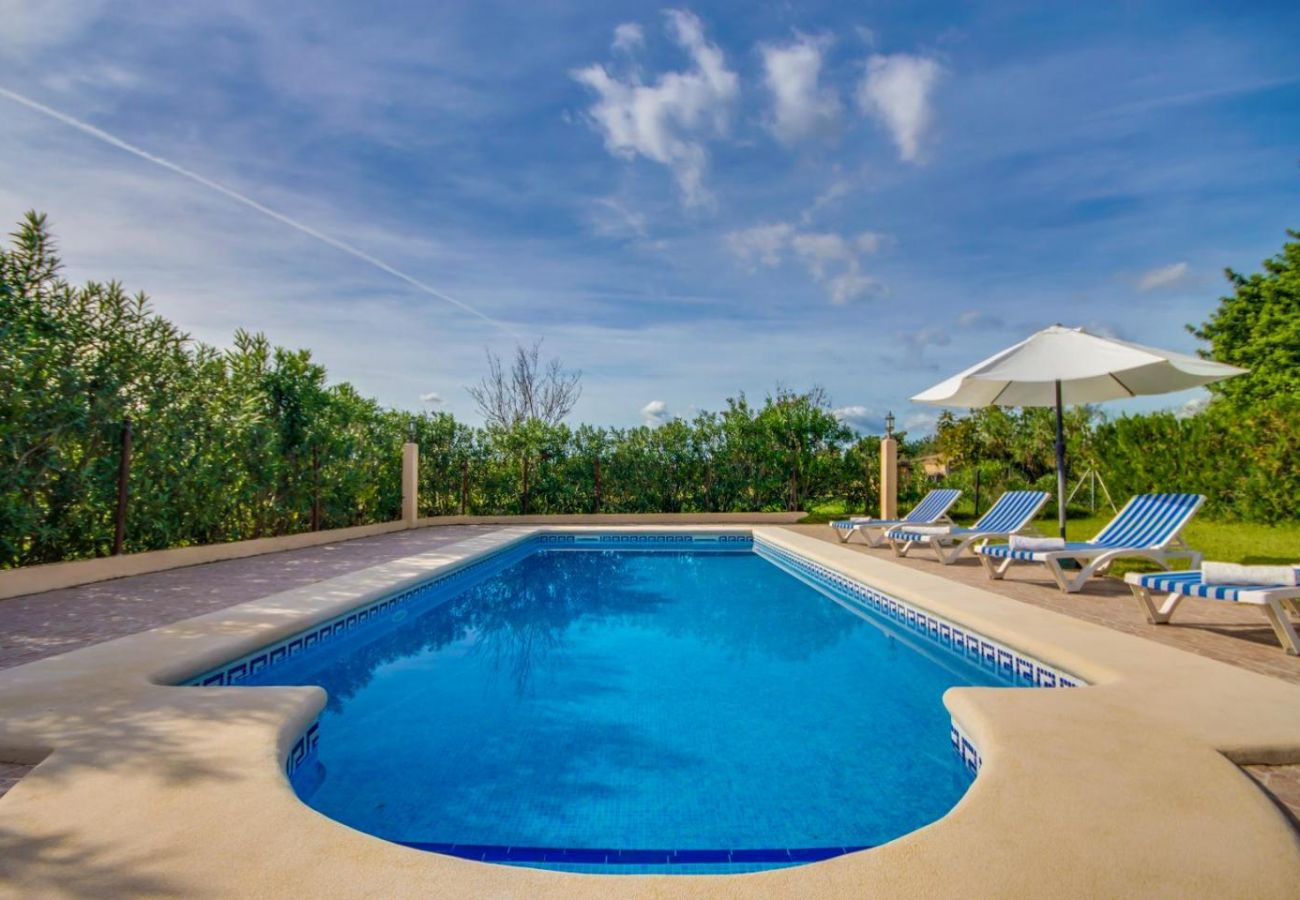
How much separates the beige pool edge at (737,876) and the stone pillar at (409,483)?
37.2 feet

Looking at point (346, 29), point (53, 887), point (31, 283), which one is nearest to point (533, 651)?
point (53, 887)

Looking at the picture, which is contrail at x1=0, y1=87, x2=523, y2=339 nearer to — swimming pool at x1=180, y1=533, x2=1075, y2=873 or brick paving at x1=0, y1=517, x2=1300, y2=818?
brick paving at x1=0, y1=517, x2=1300, y2=818

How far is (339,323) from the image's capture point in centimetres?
1402

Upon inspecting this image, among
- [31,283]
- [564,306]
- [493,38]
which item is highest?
[493,38]

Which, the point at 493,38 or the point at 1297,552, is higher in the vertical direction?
the point at 493,38

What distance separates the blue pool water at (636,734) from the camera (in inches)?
119

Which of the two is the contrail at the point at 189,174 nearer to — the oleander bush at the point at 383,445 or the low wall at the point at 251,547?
the oleander bush at the point at 383,445

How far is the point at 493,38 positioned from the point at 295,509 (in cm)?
794

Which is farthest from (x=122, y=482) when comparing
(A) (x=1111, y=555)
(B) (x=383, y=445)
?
(A) (x=1111, y=555)

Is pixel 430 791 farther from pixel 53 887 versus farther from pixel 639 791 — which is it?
pixel 53 887

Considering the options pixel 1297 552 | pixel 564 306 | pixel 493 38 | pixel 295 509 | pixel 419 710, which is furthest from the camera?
pixel 564 306

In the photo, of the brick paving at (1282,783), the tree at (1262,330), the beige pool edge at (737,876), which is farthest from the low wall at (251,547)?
the tree at (1262,330)

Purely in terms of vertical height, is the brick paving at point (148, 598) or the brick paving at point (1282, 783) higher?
the brick paving at point (1282, 783)

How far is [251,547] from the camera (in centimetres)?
1033
